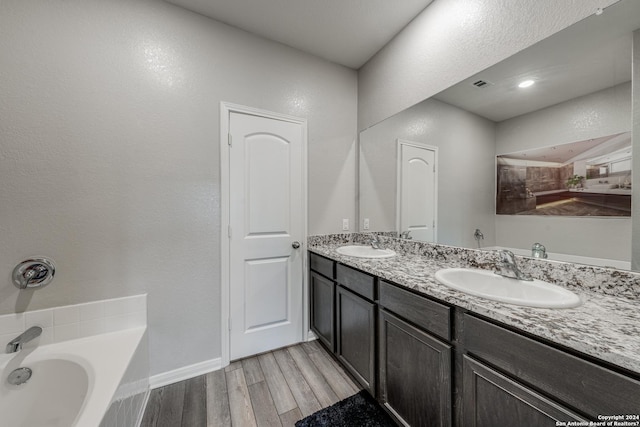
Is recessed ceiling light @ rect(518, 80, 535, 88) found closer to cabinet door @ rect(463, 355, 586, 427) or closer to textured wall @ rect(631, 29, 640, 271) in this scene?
textured wall @ rect(631, 29, 640, 271)

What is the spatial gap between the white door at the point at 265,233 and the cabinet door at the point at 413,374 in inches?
39.0

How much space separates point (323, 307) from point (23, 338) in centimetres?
173

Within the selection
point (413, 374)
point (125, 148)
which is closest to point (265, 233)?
point (125, 148)

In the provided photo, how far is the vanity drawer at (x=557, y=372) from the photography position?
0.59 meters

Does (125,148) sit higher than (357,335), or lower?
higher

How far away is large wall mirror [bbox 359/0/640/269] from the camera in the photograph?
0.98m

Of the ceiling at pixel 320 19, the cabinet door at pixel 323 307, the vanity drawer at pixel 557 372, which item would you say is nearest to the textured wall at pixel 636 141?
the vanity drawer at pixel 557 372

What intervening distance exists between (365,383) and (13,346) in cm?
188

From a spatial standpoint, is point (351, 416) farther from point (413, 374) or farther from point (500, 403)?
point (500, 403)

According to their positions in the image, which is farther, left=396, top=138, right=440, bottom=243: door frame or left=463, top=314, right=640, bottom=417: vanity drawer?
left=396, top=138, right=440, bottom=243: door frame

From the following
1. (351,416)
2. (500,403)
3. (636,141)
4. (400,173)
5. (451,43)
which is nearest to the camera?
(500,403)

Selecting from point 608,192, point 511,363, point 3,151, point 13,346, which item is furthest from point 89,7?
point 608,192

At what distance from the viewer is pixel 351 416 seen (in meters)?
1.36

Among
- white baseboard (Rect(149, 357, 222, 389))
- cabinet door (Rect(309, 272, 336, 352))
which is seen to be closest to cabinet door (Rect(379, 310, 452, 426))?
cabinet door (Rect(309, 272, 336, 352))
